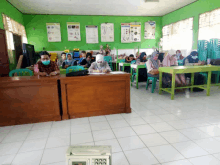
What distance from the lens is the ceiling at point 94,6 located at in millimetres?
6219

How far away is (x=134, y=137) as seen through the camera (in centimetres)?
208

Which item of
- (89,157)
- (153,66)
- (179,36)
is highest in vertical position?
(179,36)

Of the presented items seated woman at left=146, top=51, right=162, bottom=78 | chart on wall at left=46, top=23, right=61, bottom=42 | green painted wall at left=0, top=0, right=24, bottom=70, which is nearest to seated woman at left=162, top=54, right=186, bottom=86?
seated woman at left=146, top=51, right=162, bottom=78

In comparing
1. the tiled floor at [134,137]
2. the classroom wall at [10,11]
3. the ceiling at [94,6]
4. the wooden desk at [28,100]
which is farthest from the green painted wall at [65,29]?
the tiled floor at [134,137]

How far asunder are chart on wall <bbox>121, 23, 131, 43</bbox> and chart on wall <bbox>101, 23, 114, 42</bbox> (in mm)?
585

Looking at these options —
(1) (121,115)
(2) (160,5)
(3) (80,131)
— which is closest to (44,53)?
(3) (80,131)

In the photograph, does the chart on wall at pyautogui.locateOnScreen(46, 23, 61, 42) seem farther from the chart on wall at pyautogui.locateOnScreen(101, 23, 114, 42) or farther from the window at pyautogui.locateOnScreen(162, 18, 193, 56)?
the window at pyautogui.locateOnScreen(162, 18, 193, 56)

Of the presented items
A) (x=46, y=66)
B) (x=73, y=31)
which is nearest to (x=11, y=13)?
(x=73, y=31)

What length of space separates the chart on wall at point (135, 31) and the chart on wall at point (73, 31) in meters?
3.05

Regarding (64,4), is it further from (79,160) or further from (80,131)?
(79,160)

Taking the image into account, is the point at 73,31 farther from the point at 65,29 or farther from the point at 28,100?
the point at 28,100

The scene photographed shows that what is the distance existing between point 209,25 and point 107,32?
4857 mm

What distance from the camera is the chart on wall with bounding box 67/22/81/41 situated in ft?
26.5

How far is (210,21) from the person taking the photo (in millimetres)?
5680
